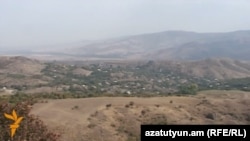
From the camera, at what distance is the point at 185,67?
176750 millimetres

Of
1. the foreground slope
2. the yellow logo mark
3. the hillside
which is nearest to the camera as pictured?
the yellow logo mark

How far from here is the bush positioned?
2043 centimetres

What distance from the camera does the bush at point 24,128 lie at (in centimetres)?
2043

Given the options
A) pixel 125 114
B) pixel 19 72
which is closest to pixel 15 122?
pixel 125 114

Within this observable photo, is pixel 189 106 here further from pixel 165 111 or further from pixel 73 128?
pixel 73 128

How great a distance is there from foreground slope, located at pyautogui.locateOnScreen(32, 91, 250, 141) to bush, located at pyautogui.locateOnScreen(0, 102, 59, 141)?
43.4 feet

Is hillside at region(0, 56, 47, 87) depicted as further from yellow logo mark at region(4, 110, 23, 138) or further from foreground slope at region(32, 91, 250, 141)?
yellow logo mark at region(4, 110, 23, 138)

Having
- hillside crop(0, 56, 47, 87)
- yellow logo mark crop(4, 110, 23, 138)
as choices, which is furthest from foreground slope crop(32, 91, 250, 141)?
hillside crop(0, 56, 47, 87)

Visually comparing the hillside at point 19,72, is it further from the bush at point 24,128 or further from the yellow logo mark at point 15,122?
the yellow logo mark at point 15,122

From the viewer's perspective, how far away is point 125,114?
43188 mm

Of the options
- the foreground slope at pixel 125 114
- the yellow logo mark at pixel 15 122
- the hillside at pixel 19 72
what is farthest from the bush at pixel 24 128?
the hillside at pixel 19 72

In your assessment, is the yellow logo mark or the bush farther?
the bush

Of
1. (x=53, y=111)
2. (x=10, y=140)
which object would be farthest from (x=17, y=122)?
(x=53, y=111)

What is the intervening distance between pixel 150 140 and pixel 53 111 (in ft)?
87.6
